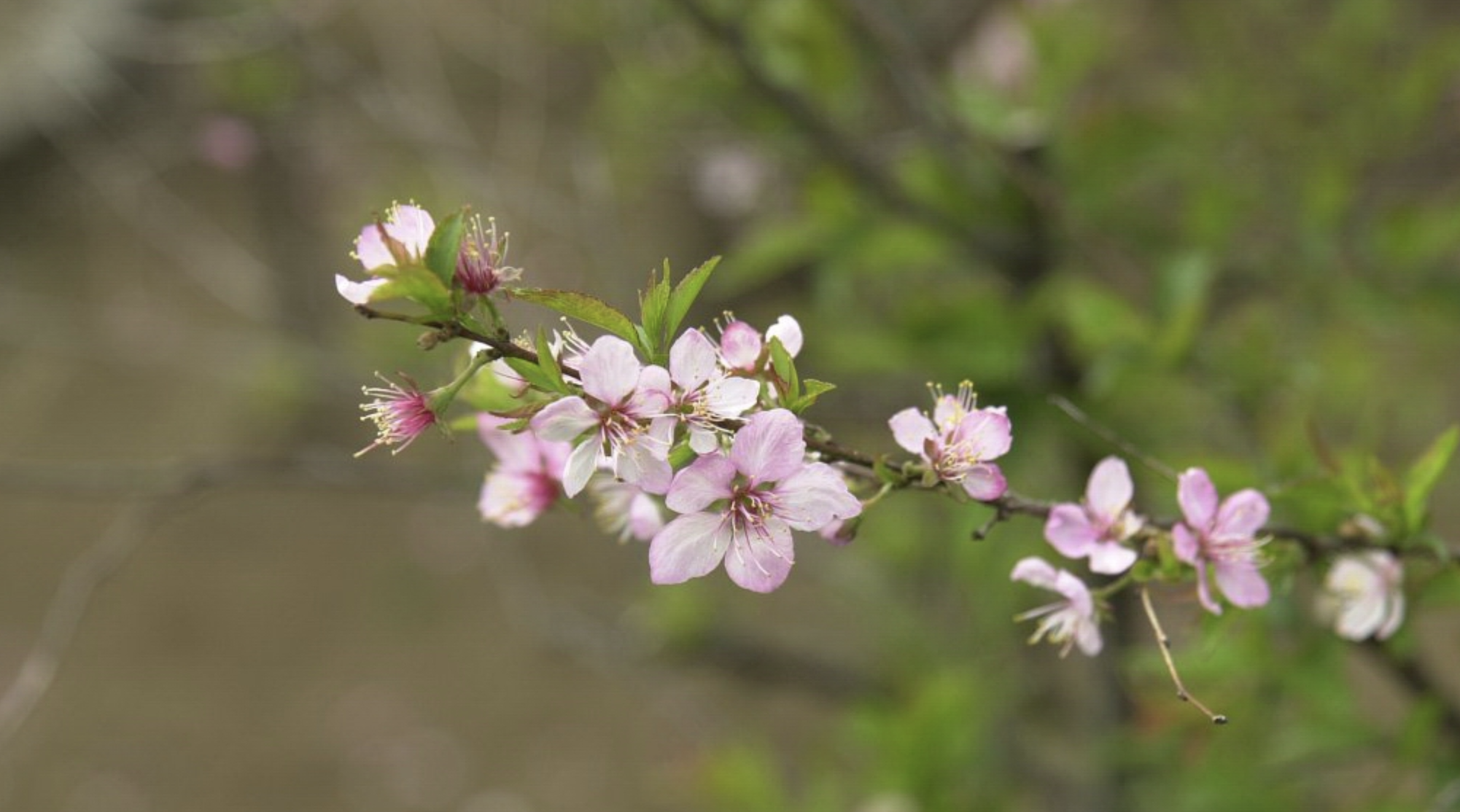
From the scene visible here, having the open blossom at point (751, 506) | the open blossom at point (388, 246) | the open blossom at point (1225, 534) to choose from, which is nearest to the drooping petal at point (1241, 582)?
the open blossom at point (1225, 534)

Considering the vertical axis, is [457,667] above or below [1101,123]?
below

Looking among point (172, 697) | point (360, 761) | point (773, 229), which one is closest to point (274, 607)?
point (172, 697)

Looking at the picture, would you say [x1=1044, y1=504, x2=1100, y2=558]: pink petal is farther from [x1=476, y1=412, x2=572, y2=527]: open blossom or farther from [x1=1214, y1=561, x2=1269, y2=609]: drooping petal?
[x1=476, y1=412, x2=572, y2=527]: open blossom

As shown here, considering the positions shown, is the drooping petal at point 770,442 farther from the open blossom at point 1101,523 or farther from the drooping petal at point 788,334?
the open blossom at point 1101,523

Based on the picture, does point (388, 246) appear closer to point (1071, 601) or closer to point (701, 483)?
point (701, 483)

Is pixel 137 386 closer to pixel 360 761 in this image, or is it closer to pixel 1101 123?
pixel 360 761
